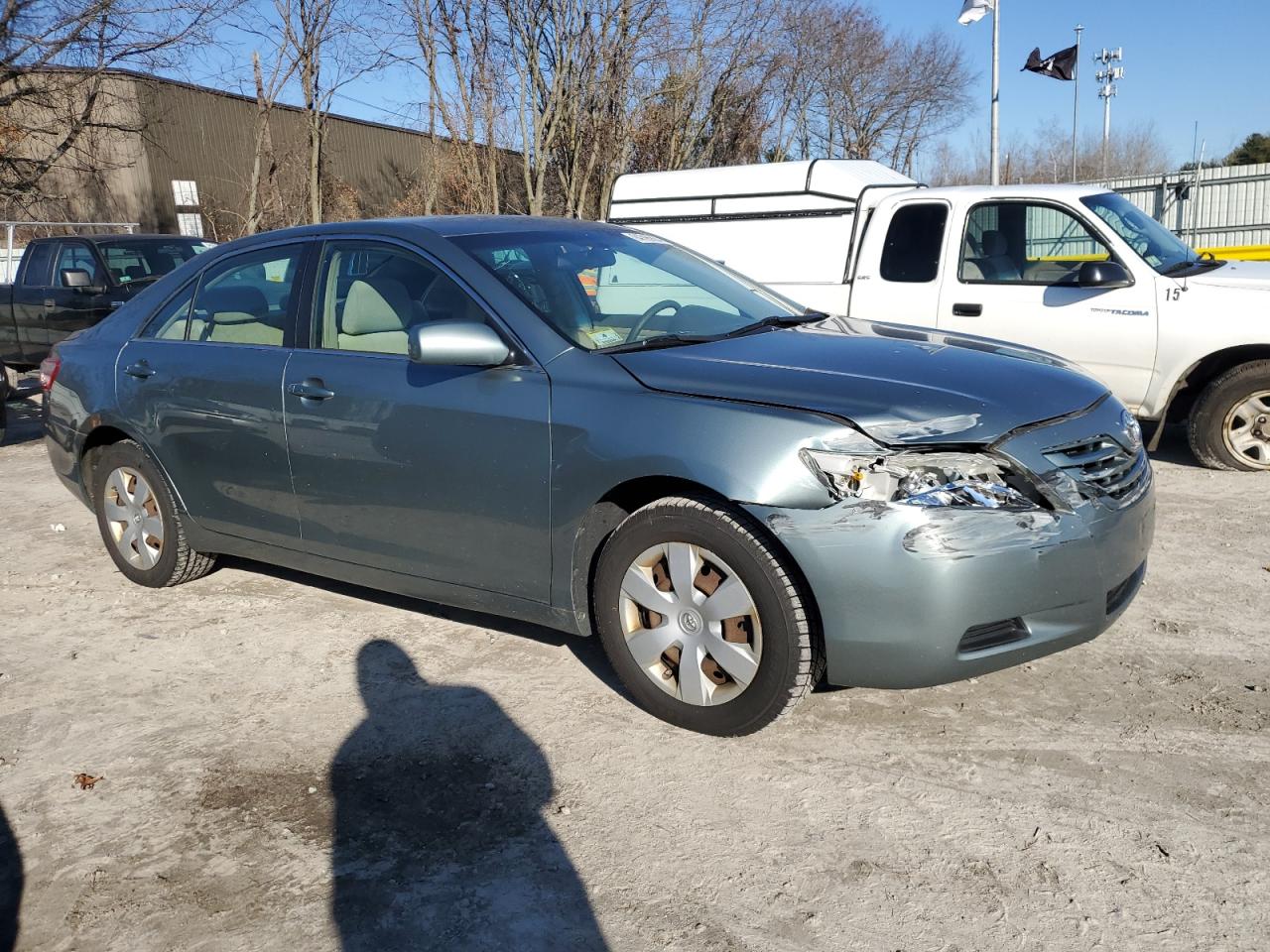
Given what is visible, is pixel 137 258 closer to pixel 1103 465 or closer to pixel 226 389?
pixel 226 389

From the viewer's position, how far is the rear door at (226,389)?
461cm

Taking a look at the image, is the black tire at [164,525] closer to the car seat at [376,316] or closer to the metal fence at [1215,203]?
the car seat at [376,316]

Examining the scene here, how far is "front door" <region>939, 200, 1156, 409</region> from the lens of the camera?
711 cm

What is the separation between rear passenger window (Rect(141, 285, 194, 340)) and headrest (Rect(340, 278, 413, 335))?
3.69 ft

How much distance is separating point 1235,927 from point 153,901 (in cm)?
267

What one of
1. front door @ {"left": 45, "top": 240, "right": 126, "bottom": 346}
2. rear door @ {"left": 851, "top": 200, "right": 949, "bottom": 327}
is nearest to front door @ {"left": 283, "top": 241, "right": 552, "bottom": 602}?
rear door @ {"left": 851, "top": 200, "right": 949, "bottom": 327}

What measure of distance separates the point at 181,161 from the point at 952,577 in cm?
3105

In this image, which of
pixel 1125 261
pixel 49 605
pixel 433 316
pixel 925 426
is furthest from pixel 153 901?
pixel 1125 261

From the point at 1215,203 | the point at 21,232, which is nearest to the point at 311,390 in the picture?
the point at 1215,203

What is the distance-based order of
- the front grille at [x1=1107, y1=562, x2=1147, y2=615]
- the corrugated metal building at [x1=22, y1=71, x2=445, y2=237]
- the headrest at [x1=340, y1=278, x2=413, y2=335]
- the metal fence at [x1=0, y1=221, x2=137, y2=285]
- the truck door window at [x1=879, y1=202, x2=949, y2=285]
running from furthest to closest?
the corrugated metal building at [x1=22, y1=71, x2=445, y2=237] → the metal fence at [x1=0, y1=221, x2=137, y2=285] → the truck door window at [x1=879, y1=202, x2=949, y2=285] → the headrest at [x1=340, y1=278, x2=413, y2=335] → the front grille at [x1=1107, y1=562, x2=1147, y2=615]

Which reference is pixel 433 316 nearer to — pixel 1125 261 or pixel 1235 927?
pixel 1235 927

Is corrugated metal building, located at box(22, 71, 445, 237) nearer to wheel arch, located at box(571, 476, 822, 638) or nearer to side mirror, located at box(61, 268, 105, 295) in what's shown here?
side mirror, located at box(61, 268, 105, 295)

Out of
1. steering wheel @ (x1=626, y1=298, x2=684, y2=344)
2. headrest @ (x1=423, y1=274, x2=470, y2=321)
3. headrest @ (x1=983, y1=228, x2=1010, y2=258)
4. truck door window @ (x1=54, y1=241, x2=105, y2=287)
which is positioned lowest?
steering wheel @ (x1=626, y1=298, x2=684, y2=344)

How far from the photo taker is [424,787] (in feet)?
11.2
